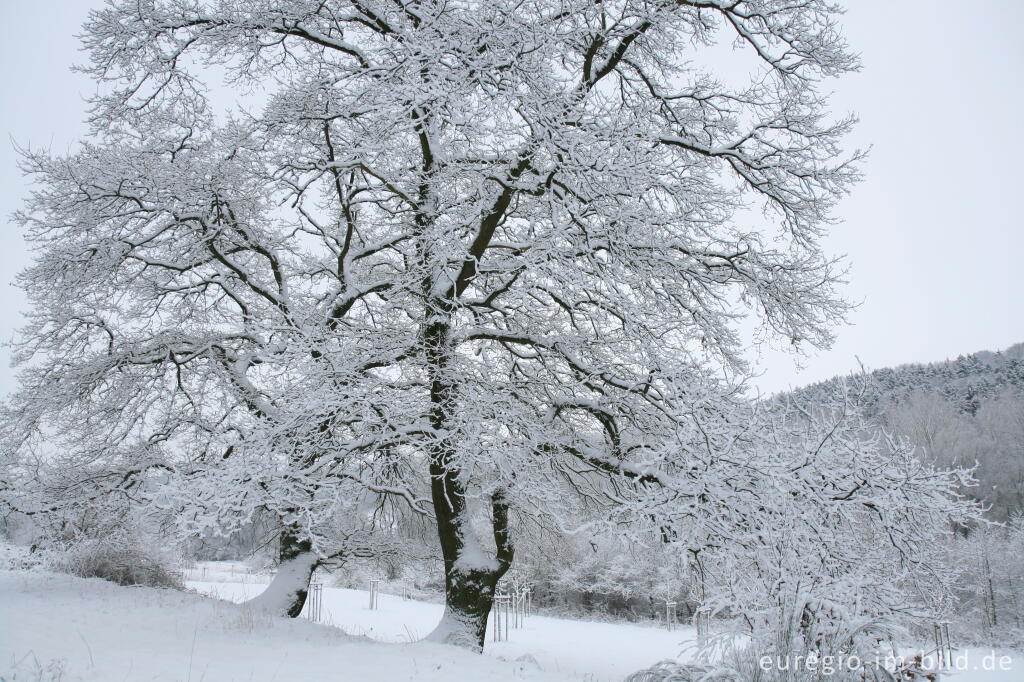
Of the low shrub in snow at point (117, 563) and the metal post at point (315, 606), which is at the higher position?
the low shrub in snow at point (117, 563)

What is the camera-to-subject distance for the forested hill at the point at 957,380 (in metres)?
58.0

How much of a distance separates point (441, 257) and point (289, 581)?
17.8ft

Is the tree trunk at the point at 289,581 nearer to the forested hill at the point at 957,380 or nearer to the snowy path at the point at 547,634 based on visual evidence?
the snowy path at the point at 547,634

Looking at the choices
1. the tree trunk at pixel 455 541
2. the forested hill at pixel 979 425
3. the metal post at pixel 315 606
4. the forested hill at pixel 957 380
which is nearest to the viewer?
the tree trunk at pixel 455 541

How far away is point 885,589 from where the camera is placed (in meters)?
4.68

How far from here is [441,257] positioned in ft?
20.7

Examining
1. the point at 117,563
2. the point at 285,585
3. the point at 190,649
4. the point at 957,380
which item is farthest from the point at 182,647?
the point at 957,380

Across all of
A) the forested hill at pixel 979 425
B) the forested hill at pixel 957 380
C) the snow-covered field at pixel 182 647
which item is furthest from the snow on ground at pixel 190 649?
the forested hill at pixel 957 380

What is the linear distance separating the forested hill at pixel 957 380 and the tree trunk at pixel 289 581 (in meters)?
56.6

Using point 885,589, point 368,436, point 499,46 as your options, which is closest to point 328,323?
point 368,436

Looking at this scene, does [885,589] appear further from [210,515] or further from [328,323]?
[328,323]

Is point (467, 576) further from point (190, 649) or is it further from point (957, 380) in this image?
point (957, 380)

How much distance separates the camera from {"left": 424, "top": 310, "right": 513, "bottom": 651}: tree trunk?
678 cm

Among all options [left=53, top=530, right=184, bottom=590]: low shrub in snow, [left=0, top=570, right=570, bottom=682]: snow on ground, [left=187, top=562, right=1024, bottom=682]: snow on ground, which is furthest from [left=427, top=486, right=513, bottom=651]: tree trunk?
[left=53, top=530, right=184, bottom=590]: low shrub in snow
